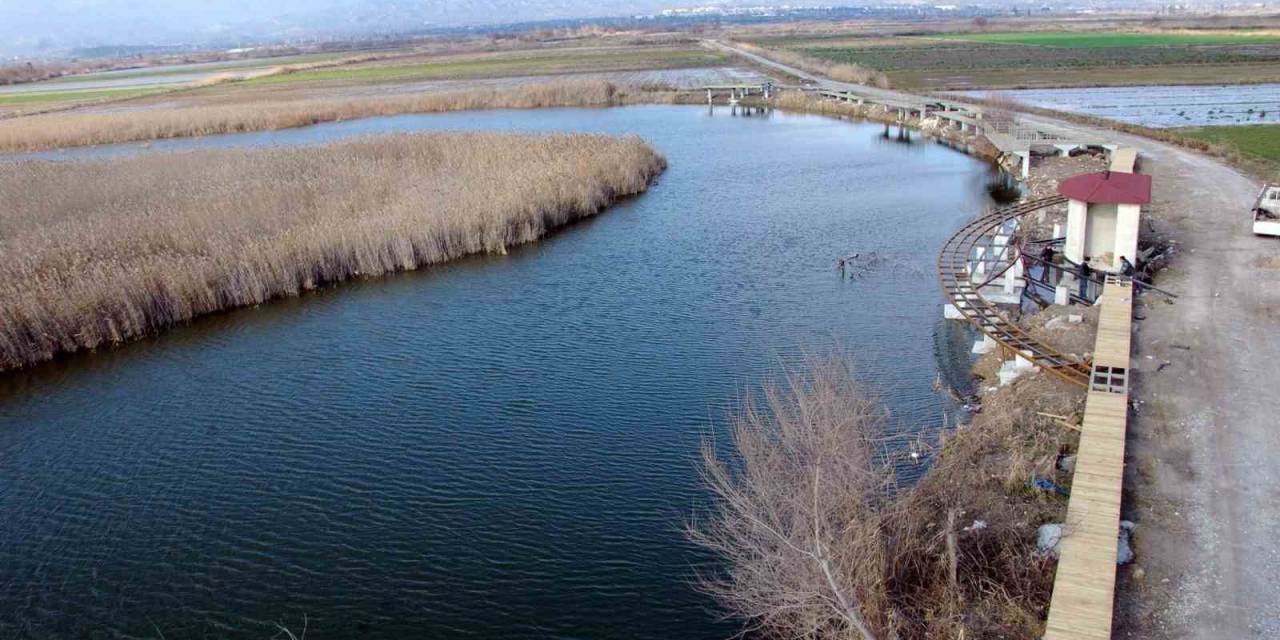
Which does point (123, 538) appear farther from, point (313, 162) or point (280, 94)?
point (280, 94)

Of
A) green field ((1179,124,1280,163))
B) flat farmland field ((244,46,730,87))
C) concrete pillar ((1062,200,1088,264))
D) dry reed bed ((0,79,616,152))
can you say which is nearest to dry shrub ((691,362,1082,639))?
concrete pillar ((1062,200,1088,264))

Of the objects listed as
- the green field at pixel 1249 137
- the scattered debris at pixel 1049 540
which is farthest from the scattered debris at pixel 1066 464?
the green field at pixel 1249 137

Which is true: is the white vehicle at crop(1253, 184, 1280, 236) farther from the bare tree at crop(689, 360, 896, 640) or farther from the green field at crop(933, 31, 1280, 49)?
the green field at crop(933, 31, 1280, 49)

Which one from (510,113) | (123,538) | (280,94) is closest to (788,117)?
(510,113)

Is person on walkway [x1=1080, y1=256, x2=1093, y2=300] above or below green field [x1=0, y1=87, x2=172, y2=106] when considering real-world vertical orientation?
below

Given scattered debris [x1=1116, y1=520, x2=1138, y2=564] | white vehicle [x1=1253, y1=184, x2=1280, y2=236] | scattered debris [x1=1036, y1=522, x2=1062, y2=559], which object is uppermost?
white vehicle [x1=1253, y1=184, x2=1280, y2=236]

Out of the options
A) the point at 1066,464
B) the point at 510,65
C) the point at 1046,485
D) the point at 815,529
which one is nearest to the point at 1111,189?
the point at 1066,464

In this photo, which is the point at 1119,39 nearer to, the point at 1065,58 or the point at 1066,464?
the point at 1065,58
